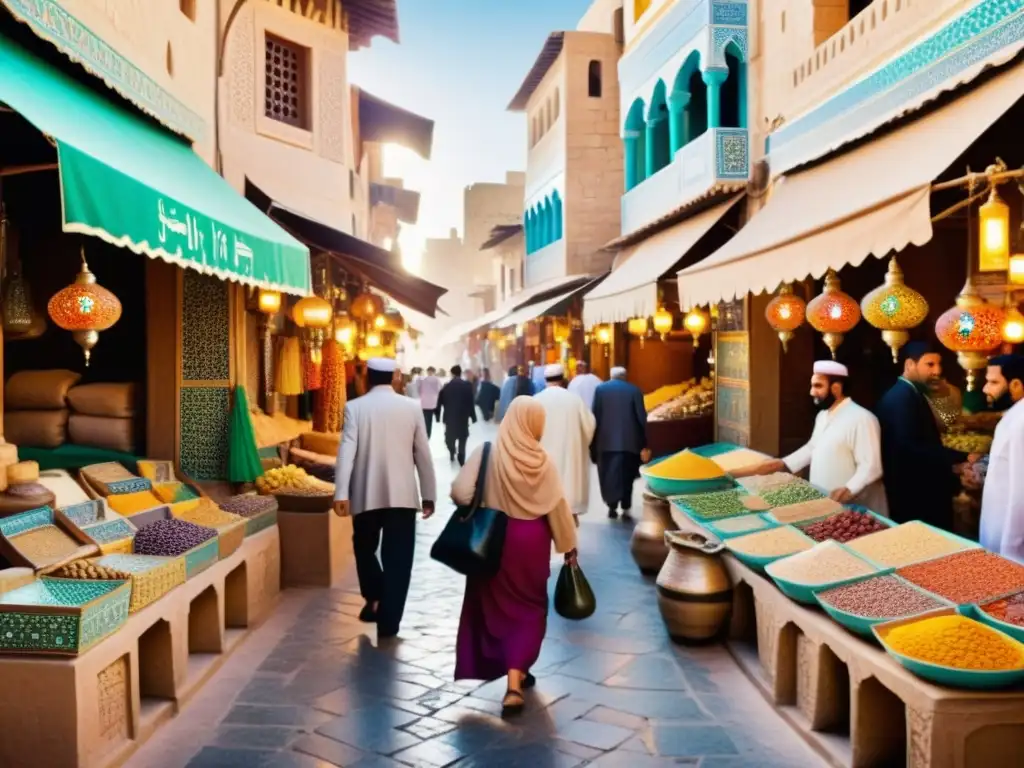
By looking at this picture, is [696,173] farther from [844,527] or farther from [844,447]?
[844,527]

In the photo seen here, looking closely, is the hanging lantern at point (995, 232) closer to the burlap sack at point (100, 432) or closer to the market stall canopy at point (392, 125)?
the burlap sack at point (100, 432)

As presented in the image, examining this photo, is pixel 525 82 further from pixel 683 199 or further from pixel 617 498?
pixel 617 498

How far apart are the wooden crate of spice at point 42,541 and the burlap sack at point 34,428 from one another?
2.84m

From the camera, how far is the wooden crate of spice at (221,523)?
5.88 metres

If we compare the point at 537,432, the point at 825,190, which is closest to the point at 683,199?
the point at 825,190

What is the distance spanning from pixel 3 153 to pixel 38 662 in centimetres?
383

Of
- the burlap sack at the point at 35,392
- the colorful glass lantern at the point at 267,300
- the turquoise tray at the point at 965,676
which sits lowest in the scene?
the turquoise tray at the point at 965,676

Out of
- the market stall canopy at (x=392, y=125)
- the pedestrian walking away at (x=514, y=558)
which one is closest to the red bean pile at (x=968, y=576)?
the pedestrian walking away at (x=514, y=558)

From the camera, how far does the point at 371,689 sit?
17.2 ft

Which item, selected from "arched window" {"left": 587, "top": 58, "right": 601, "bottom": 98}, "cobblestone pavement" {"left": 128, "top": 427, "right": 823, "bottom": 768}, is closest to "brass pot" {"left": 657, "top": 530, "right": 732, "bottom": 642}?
"cobblestone pavement" {"left": 128, "top": 427, "right": 823, "bottom": 768}

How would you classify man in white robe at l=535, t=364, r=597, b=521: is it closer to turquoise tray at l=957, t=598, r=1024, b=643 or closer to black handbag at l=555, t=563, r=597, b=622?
black handbag at l=555, t=563, r=597, b=622

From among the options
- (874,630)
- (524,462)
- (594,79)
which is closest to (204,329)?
(524,462)

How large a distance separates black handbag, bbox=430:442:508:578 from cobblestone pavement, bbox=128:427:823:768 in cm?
77

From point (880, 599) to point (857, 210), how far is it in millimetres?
2486
